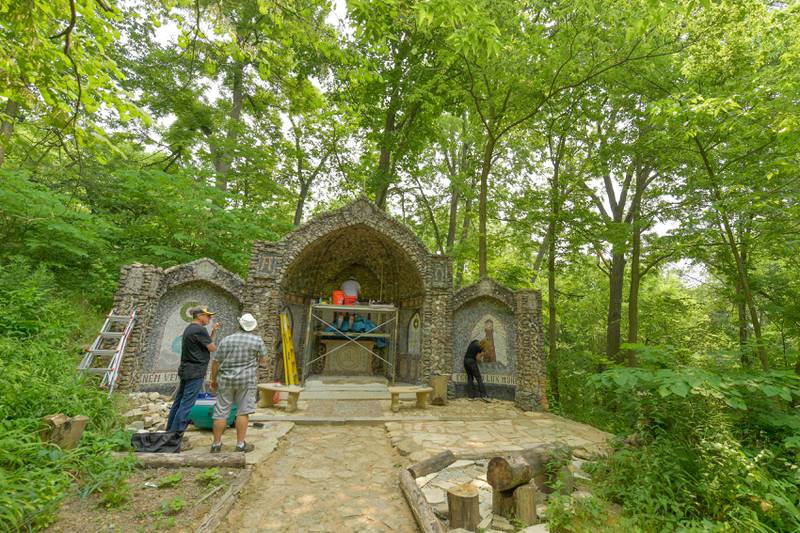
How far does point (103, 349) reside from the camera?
7105mm

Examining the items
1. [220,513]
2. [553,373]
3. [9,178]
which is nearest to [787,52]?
[553,373]

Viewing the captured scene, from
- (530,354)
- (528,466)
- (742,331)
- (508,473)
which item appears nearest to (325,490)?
(508,473)

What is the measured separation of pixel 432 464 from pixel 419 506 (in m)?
1.23

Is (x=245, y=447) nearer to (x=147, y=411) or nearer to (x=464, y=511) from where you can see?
(x=147, y=411)

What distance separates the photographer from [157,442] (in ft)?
15.2

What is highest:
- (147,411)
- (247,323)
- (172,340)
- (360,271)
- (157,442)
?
(360,271)

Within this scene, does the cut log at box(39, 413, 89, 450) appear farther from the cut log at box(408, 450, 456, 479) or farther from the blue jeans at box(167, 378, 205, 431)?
the cut log at box(408, 450, 456, 479)

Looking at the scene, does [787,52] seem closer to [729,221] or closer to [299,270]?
[729,221]

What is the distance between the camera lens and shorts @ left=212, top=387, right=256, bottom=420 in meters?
4.84

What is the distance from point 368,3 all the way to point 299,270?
26.4 feet

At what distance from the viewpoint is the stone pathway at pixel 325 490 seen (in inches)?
134

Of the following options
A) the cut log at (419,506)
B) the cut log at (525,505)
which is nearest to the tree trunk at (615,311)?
the cut log at (525,505)

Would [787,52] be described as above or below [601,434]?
above

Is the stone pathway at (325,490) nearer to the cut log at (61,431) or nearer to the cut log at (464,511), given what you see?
the cut log at (464,511)
